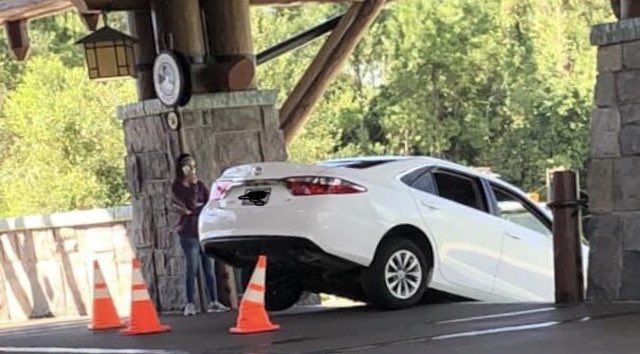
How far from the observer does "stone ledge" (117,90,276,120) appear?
1312 centimetres

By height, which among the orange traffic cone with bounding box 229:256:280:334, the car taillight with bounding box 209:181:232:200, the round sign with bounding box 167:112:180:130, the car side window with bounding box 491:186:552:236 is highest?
the round sign with bounding box 167:112:180:130

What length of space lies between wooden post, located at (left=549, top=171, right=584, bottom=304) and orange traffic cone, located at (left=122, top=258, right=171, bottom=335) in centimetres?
319

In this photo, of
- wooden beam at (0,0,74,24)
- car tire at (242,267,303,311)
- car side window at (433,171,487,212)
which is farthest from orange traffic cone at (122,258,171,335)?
wooden beam at (0,0,74,24)

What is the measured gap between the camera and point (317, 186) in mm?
10289

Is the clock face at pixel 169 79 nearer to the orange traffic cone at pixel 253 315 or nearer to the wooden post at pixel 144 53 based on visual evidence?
the wooden post at pixel 144 53

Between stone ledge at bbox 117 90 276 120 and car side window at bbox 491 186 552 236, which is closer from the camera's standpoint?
car side window at bbox 491 186 552 236

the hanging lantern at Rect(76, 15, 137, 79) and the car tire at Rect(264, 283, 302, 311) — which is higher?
the hanging lantern at Rect(76, 15, 137, 79)

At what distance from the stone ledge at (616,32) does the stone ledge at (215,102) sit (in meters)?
4.73

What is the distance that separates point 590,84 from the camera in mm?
29672

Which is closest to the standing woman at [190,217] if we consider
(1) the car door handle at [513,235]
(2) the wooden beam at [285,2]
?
(1) the car door handle at [513,235]

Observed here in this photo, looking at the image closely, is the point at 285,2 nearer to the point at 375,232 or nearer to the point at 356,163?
the point at 356,163

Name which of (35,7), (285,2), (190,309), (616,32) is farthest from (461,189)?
(35,7)

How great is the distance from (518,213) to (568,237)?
253 cm

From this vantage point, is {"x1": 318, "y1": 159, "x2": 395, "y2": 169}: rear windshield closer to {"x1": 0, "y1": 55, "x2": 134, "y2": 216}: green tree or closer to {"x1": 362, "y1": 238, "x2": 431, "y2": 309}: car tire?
{"x1": 362, "y1": 238, "x2": 431, "y2": 309}: car tire
